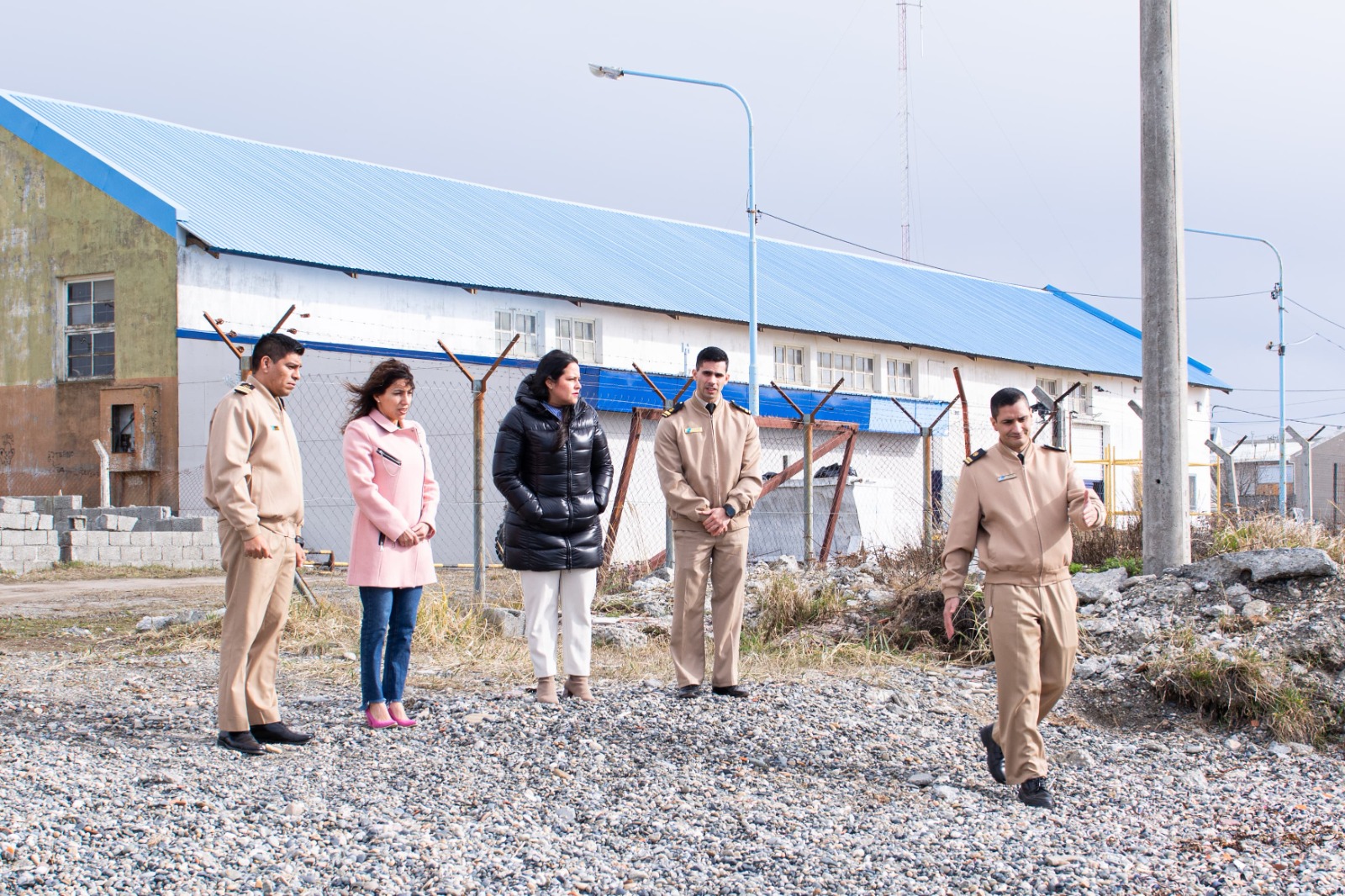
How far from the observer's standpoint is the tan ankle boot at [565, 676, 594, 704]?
266 inches

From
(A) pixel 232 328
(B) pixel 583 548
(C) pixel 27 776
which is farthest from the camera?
(A) pixel 232 328

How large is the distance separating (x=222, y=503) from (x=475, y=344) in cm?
1851

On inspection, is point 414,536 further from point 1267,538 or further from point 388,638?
point 1267,538

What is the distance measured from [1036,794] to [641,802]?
1.58m

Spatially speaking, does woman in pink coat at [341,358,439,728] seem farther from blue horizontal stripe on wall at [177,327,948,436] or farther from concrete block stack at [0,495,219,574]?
concrete block stack at [0,495,219,574]

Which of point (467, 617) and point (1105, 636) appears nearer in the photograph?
point (1105, 636)

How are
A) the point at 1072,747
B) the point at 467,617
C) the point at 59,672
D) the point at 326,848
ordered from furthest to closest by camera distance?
the point at 467,617 → the point at 59,672 → the point at 1072,747 → the point at 326,848

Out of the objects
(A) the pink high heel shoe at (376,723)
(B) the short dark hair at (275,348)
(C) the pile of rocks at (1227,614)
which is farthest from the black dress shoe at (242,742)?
(C) the pile of rocks at (1227,614)

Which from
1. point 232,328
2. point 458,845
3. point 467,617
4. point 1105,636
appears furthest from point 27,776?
point 232,328

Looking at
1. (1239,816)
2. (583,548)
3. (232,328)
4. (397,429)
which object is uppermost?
(232,328)

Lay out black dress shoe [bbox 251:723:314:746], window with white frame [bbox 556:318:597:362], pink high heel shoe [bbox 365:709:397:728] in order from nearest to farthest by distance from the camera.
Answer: black dress shoe [bbox 251:723:314:746], pink high heel shoe [bbox 365:709:397:728], window with white frame [bbox 556:318:597:362]

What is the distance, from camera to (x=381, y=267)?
22328mm

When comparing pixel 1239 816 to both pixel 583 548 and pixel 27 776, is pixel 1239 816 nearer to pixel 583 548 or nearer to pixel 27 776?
pixel 583 548

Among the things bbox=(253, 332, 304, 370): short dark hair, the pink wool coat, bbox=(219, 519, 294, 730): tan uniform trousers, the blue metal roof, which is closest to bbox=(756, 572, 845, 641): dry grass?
the pink wool coat
